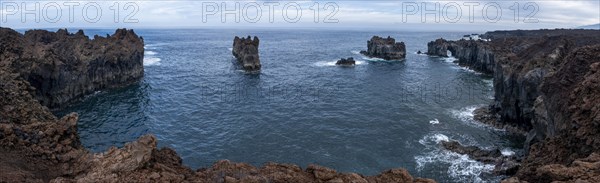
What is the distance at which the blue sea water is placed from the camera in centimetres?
4281

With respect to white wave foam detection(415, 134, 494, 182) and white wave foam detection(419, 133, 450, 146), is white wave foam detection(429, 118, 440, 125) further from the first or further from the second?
white wave foam detection(415, 134, 494, 182)

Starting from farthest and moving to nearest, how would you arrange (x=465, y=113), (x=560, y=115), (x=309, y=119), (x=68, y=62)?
1. (x=68, y=62)
2. (x=465, y=113)
3. (x=309, y=119)
4. (x=560, y=115)

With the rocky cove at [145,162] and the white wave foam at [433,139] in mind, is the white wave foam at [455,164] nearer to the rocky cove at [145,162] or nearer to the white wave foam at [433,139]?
the white wave foam at [433,139]

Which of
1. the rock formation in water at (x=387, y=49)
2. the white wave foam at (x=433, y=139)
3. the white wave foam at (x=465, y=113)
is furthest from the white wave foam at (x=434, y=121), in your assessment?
the rock formation in water at (x=387, y=49)

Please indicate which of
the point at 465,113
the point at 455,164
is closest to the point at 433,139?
the point at 455,164

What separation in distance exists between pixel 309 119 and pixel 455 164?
23.1 meters

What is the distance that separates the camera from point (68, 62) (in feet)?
225

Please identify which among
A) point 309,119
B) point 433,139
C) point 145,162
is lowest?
point 433,139

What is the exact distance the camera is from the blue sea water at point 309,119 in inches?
1686

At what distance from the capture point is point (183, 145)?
46938 millimetres

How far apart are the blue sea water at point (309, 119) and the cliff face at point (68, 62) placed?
123 inches

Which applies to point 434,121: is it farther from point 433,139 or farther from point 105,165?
point 105,165

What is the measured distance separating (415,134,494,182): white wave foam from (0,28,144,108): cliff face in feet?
152

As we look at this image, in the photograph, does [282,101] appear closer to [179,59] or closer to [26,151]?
[26,151]
